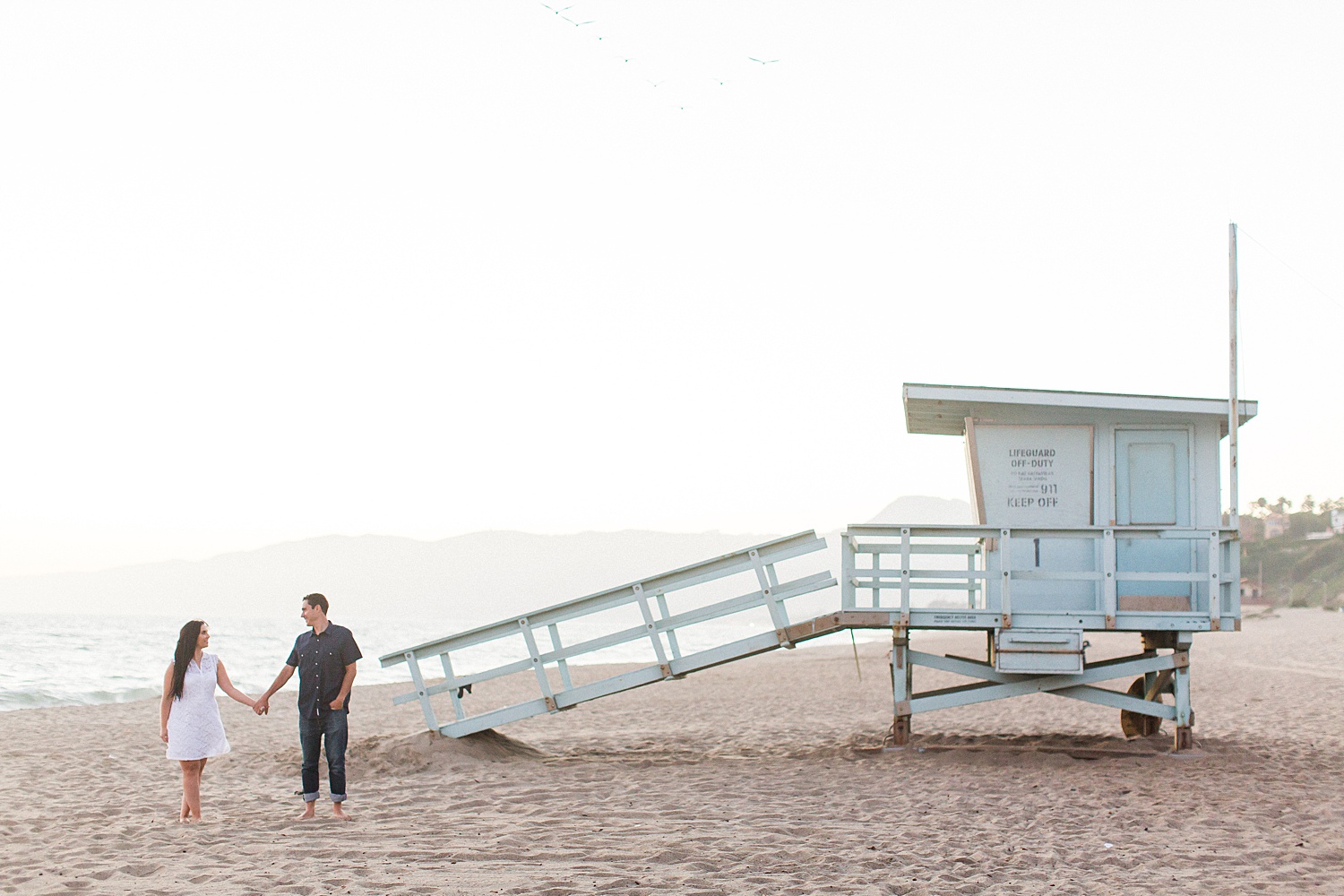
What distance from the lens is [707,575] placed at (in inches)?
461

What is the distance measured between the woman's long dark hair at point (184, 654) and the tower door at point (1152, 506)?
349 inches

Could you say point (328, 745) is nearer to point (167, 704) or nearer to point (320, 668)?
point (320, 668)

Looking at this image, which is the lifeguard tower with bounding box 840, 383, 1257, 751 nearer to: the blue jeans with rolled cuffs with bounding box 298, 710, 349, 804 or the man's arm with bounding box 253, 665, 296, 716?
the blue jeans with rolled cuffs with bounding box 298, 710, 349, 804

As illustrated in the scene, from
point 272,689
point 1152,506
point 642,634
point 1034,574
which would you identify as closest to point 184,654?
point 272,689

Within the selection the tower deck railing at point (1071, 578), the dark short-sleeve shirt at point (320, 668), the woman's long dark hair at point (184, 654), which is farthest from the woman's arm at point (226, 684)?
the tower deck railing at point (1071, 578)

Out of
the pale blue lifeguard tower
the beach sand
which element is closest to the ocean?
the beach sand

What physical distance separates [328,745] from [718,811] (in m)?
2.88

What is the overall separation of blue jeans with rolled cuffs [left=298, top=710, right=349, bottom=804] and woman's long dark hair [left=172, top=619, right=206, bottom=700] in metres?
0.86

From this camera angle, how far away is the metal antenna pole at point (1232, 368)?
1120 cm

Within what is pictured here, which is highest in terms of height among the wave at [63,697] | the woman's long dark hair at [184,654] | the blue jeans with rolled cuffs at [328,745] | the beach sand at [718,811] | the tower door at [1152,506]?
the tower door at [1152,506]

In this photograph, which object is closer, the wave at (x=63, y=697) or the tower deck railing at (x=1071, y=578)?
the tower deck railing at (x=1071, y=578)

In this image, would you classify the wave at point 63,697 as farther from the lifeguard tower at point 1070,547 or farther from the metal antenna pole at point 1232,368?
the metal antenna pole at point 1232,368

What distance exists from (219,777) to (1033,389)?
907 cm

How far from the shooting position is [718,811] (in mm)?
8516
